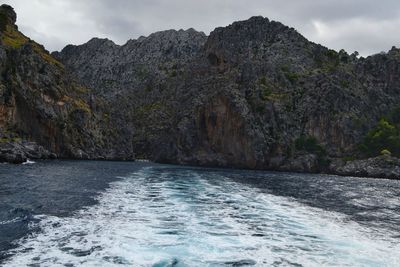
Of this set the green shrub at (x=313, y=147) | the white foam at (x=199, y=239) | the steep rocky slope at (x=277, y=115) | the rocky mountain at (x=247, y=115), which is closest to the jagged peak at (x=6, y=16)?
the rocky mountain at (x=247, y=115)

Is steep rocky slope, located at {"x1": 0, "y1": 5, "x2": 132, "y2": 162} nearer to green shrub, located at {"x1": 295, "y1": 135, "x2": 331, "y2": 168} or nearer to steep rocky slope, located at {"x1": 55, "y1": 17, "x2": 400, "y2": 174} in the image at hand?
steep rocky slope, located at {"x1": 55, "y1": 17, "x2": 400, "y2": 174}

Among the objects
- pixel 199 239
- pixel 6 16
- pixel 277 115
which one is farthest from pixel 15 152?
pixel 277 115

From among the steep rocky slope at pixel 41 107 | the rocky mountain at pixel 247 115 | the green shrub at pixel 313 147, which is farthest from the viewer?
the green shrub at pixel 313 147

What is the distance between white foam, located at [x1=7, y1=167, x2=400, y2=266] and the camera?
17875mm

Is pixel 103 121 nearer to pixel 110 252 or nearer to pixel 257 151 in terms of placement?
pixel 257 151

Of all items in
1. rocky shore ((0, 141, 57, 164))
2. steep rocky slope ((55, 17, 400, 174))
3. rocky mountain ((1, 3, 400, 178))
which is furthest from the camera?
steep rocky slope ((55, 17, 400, 174))

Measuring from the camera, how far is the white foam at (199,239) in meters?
17.9

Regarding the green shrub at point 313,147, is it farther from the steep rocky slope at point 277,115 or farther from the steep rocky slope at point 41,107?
the steep rocky slope at point 41,107

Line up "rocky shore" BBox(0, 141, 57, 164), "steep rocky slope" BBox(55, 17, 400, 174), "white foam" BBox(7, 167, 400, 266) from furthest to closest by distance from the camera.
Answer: "steep rocky slope" BBox(55, 17, 400, 174)
"rocky shore" BBox(0, 141, 57, 164)
"white foam" BBox(7, 167, 400, 266)

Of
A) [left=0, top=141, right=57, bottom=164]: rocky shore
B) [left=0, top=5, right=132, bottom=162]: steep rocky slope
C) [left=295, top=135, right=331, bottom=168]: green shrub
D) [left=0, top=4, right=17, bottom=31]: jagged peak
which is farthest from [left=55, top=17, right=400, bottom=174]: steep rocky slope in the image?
[left=0, top=141, right=57, bottom=164]: rocky shore

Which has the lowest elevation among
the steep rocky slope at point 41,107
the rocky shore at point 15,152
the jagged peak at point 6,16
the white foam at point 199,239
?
the white foam at point 199,239

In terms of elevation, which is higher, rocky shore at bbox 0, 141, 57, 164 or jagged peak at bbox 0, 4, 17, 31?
jagged peak at bbox 0, 4, 17, 31

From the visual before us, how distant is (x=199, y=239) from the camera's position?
2155cm

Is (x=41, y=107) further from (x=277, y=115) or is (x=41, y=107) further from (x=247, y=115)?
(x=277, y=115)
